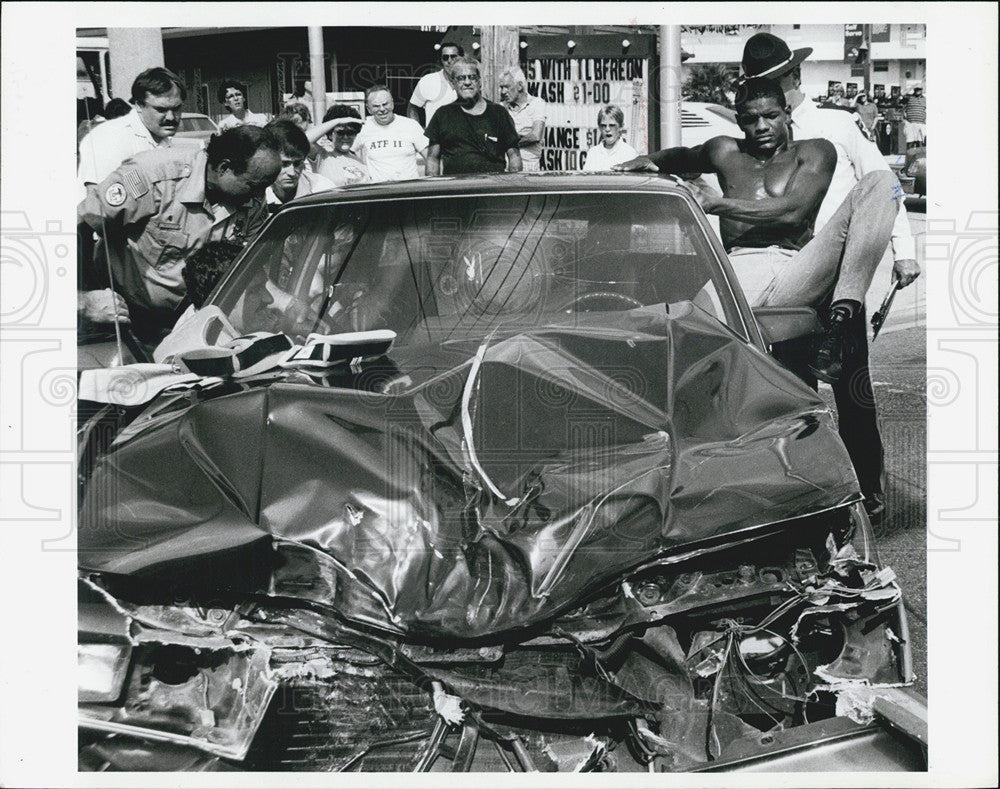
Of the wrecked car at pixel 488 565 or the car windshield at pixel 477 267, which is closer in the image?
the wrecked car at pixel 488 565

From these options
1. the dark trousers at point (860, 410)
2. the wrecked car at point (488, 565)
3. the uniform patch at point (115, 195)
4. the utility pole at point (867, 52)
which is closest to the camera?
the wrecked car at point (488, 565)

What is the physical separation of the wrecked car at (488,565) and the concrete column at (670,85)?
2.28 ft

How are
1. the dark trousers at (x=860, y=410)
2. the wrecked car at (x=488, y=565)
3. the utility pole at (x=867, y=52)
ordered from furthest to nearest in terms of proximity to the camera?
1. the utility pole at (x=867, y=52)
2. the dark trousers at (x=860, y=410)
3. the wrecked car at (x=488, y=565)

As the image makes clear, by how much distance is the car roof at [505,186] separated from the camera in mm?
3143

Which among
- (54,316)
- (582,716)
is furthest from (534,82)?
(582,716)

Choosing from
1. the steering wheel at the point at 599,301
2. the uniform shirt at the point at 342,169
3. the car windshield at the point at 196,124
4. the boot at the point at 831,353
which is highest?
the car windshield at the point at 196,124

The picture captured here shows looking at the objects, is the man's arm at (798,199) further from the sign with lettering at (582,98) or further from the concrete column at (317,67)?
the concrete column at (317,67)

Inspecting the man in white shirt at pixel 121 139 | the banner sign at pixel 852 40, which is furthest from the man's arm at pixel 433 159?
the banner sign at pixel 852 40

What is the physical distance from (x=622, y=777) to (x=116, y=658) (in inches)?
58.7

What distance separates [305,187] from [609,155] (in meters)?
1.08

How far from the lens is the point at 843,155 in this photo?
3.28 meters

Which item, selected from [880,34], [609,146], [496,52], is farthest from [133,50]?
[880,34]

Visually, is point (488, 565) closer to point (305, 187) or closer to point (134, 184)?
point (305, 187)

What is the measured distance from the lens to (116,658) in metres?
2.61
